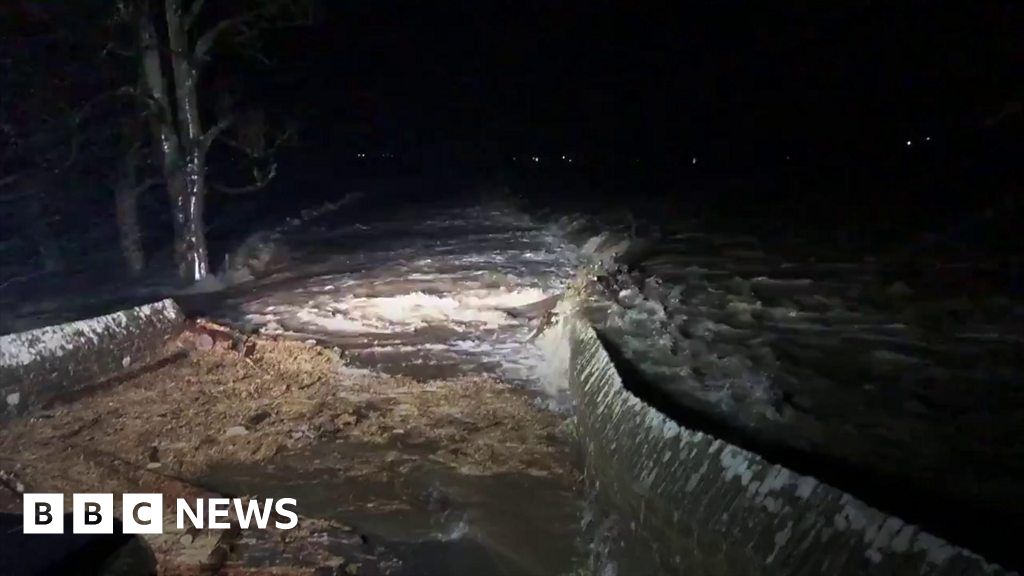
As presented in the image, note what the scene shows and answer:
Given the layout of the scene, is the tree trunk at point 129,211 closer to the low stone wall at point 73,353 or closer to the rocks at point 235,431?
the low stone wall at point 73,353

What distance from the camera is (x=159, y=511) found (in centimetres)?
655

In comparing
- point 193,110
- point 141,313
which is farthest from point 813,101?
point 141,313

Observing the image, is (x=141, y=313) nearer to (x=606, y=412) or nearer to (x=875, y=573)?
(x=606, y=412)

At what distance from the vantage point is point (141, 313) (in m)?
10.7

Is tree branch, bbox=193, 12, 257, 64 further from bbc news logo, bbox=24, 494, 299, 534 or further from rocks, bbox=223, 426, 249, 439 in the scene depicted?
bbc news logo, bbox=24, 494, 299, 534

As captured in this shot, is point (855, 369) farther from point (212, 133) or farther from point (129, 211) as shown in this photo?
point (129, 211)

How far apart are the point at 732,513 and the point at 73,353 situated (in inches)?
281

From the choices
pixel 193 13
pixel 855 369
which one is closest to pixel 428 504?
pixel 855 369

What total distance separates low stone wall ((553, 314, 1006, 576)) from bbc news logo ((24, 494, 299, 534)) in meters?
2.26

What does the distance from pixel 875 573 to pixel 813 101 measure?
3590 cm

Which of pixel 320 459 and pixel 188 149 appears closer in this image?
pixel 320 459

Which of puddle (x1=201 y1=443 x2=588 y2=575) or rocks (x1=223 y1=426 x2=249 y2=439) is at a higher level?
puddle (x1=201 y1=443 x2=588 y2=575)

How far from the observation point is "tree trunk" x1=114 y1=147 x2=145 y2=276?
16.0 metres

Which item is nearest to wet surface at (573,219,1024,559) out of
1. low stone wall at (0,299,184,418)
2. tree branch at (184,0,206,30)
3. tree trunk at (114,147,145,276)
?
low stone wall at (0,299,184,418)
